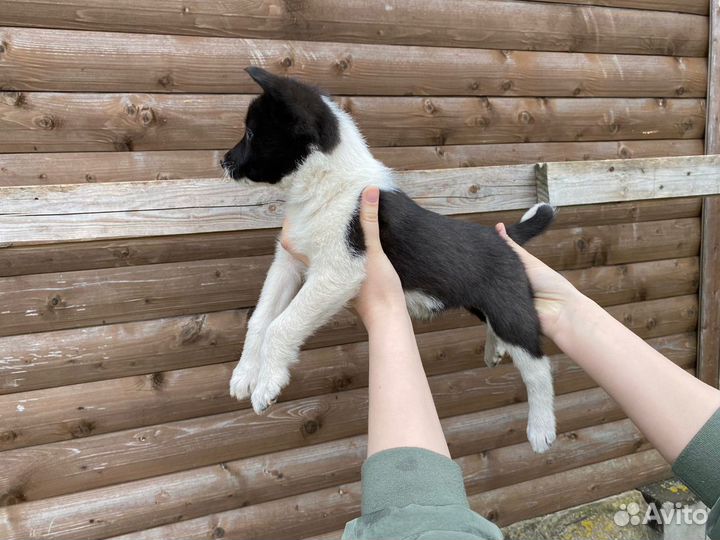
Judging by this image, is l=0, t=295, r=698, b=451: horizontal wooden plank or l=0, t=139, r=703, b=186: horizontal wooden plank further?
l=0, t=295, r=698, b=451: horizontal wooden plank

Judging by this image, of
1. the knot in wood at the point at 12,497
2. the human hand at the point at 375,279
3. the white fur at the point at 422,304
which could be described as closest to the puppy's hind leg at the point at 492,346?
the white fur at the point at 422,304

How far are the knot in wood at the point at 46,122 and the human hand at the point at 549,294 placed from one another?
2.09 metres

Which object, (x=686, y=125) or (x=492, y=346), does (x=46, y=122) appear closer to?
(x=492, y=346)

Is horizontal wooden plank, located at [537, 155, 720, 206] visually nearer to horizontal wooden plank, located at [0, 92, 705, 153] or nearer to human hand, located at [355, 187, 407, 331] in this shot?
horizontal wooden plank, located at [0, 92, 705, 153]

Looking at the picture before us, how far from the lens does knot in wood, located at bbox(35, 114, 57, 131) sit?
2600 millimetres

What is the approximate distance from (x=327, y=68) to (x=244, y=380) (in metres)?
1.78

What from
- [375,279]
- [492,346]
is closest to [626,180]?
[492,346]

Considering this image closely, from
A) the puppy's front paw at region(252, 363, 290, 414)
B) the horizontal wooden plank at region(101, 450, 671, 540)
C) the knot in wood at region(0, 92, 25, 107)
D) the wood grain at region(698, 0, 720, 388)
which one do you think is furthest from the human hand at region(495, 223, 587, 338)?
the wood grain at region(698, 0, 720, 388)

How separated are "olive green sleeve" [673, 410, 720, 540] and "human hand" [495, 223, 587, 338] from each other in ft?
2.55

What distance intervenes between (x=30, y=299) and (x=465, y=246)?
2106mm

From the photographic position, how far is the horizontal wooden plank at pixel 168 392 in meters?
2.86

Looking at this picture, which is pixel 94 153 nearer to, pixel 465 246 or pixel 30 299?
pixel 30 299

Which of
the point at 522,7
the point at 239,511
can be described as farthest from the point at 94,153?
the point at 522,7

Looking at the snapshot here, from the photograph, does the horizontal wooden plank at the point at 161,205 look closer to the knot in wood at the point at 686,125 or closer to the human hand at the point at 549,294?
the human hand at the point at 549,294
